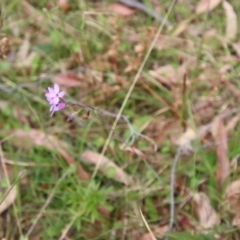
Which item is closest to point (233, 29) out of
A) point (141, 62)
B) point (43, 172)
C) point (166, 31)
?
point (166, 31)

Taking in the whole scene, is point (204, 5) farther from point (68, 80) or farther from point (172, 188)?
point (172, 188)

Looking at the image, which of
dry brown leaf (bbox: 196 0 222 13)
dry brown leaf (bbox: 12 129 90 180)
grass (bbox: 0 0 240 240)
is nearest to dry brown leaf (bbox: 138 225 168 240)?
grass (bbox: 0 0 240 240)

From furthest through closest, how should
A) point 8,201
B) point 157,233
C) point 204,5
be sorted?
point 204,5
point 8,201
point 157,233

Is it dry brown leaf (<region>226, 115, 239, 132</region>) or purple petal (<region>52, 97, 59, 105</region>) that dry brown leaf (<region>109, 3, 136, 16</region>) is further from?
purple petal (<region>52, 97, 59, 105</region>)

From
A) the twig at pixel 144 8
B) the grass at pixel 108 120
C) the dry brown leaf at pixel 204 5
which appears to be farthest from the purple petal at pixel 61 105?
the dry brown leaf at pixel 204 5

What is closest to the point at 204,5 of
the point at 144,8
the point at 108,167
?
the point at 144,8

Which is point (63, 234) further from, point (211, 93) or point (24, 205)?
point (211, 93)

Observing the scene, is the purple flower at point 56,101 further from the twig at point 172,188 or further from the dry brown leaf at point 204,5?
the dry brown leaf at point 204,5
